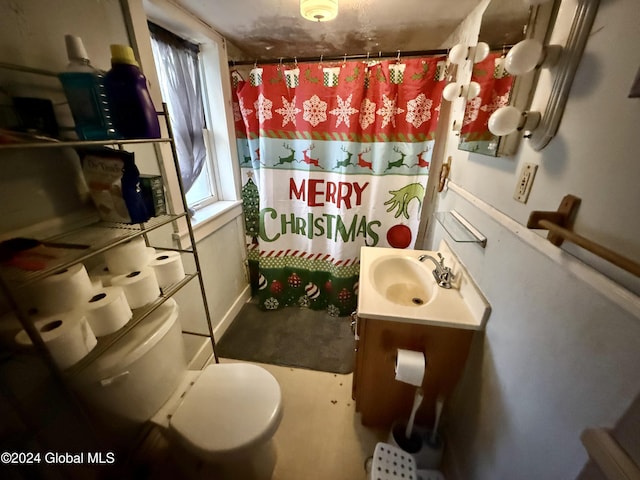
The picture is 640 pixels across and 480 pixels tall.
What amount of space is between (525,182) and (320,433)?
141 cm

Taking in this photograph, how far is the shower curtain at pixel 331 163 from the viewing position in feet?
4.93

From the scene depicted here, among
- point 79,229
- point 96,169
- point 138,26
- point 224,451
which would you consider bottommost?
point 224,451

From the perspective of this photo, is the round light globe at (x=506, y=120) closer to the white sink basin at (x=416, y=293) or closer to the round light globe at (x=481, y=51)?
the round light globe at (x=481, y=51)

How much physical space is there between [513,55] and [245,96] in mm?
1513

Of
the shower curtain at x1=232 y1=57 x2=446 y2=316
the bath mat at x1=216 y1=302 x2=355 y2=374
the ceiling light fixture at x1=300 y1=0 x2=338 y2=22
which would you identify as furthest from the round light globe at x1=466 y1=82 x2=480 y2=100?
the bath mat at x1=216 y1=302 x2=355 y2=374

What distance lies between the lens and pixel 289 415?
52.1 inches

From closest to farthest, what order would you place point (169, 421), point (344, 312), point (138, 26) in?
point (169, 421) < point (138, 26) < point (344, 312)

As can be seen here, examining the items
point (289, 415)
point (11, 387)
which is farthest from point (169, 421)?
point (289, 415)

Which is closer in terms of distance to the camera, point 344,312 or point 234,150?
point 234,150

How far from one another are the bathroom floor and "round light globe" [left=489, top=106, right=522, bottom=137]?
4.70 feet

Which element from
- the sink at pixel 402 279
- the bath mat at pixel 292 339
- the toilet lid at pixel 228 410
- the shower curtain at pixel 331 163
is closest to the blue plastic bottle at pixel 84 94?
the toilet lid at pixel 228 410

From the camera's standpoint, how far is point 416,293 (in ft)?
4.30

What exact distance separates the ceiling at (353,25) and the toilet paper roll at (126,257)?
1.19m

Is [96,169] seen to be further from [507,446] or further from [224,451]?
[507,446]
